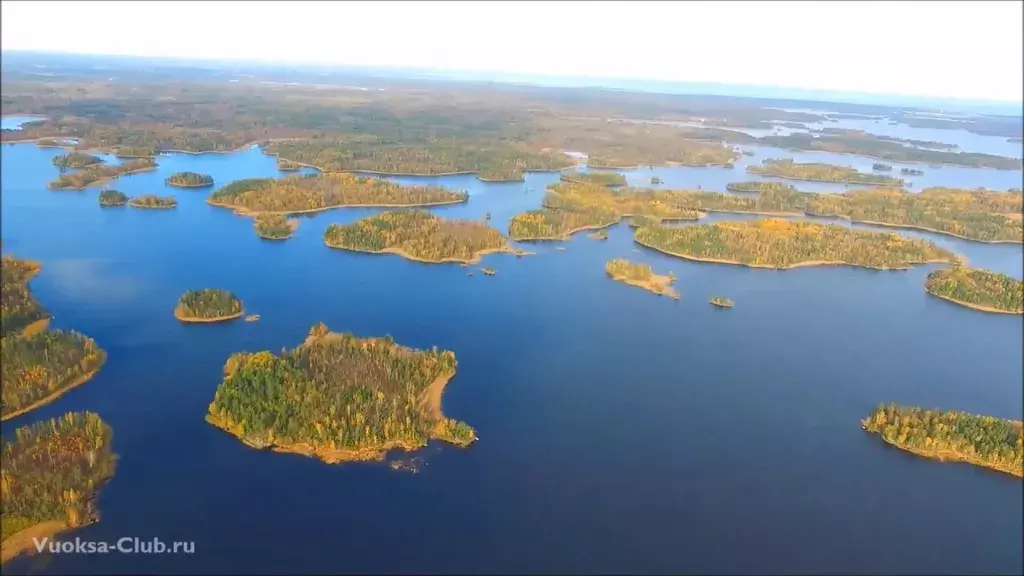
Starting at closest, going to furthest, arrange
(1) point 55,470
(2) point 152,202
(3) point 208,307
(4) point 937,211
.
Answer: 1. (1) point 55,470
2. (3) point 208,307
3. (2) point 152,202
4. (4) point 937,211

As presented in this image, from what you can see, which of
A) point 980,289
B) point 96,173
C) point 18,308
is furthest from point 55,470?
point 96,173

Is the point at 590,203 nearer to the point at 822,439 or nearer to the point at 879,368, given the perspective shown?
the point at 879,368

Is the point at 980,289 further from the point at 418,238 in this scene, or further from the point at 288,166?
the point at 288,166

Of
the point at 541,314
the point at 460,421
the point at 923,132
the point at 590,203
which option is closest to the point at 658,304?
the point at 541,314

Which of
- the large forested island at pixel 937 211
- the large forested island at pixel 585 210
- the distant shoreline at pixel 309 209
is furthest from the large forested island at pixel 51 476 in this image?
the large forested island at pixel 937 211

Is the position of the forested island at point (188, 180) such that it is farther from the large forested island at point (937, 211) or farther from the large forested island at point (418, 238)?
the large forested island at point (937, 211)

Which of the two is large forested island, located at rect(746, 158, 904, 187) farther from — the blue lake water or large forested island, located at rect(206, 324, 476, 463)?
large forested island, located at rect(206, 324, 476, 463)
